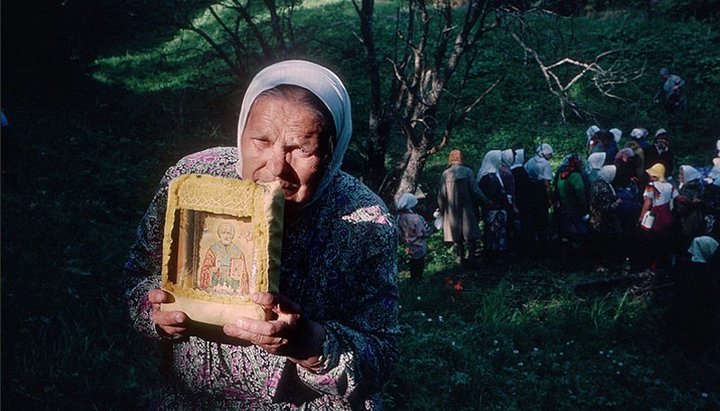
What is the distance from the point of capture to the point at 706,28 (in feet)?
57.1

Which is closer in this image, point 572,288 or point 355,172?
point 572,288

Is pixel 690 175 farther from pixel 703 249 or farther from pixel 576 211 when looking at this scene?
pixel 703 249

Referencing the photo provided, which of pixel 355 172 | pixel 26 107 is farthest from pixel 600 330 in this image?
pixel 26 107

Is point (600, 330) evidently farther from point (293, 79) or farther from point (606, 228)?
point (293, 79)

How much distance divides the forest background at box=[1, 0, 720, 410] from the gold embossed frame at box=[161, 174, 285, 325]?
0.73 meters

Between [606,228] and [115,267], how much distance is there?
6.04m

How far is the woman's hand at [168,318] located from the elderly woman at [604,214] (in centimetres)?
706

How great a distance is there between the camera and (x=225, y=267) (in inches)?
54.7

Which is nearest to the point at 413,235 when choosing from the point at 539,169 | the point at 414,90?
the point at 414,90

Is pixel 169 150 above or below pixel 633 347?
above

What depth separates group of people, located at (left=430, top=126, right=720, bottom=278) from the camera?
7410 millimetres

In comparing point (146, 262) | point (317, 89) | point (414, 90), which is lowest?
point (146, 262)

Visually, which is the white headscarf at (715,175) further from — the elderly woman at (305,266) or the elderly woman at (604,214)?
the elderly woman at (305,266)

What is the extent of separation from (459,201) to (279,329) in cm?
674
